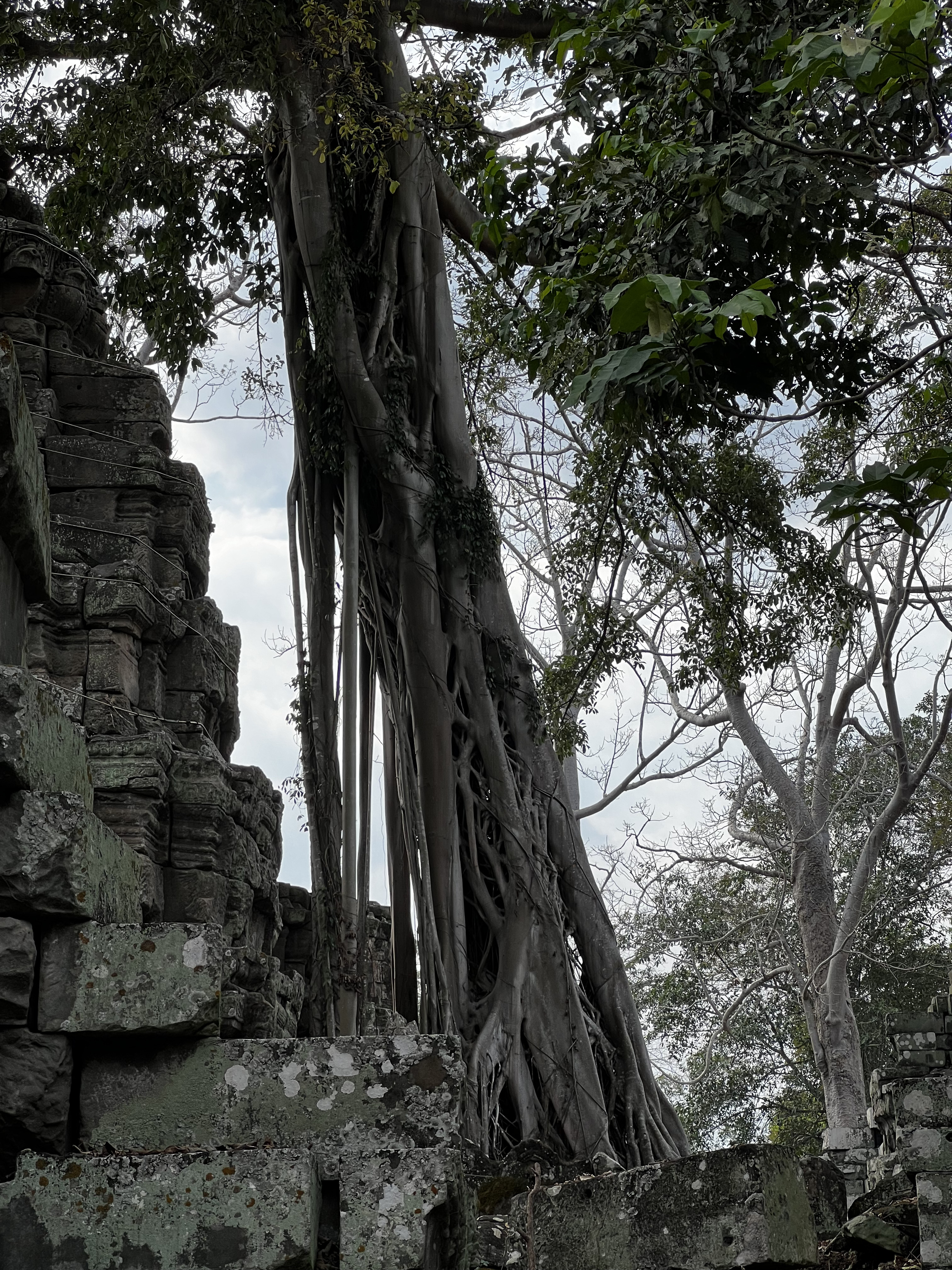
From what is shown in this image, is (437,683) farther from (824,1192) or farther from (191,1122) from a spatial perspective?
(191,1122)

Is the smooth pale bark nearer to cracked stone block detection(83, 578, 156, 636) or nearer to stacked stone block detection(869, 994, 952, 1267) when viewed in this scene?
cracked stone block detection(83, 578, 156, 636)

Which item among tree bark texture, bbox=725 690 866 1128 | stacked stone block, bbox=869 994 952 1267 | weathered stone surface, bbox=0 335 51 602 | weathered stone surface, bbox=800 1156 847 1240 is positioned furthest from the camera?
tree bark texture, bbox=725 690 866 1128

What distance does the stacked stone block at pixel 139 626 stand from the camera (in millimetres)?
6570

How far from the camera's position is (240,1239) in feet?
6.43

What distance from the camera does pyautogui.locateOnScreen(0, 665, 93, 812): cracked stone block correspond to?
2125mm

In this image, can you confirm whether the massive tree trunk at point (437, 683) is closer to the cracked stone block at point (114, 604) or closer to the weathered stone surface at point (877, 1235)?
the cracked stone block at point (114, 604)

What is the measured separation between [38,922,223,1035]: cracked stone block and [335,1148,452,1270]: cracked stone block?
14.0 inches

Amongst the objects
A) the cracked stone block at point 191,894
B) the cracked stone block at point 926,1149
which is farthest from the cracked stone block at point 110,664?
the cracked stone block at point 926,1149

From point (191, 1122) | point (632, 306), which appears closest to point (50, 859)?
point (191, 1122)

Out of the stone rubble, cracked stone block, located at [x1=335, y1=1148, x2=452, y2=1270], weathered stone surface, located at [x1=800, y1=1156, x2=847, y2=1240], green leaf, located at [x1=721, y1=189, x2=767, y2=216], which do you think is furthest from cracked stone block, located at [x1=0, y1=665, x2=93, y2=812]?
green leaf, located at [x1=721, y1=189, x2=767, y2=216]

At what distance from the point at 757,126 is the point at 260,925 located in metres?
5.16

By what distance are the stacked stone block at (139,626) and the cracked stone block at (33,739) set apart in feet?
12.4

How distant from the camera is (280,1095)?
2.19 metres

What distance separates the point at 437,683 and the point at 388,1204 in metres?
5.35
